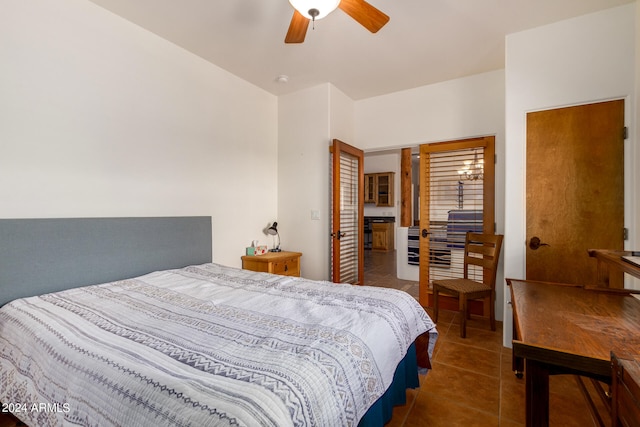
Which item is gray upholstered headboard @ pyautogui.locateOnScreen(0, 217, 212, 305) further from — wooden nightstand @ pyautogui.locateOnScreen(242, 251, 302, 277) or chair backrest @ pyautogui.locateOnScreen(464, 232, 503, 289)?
chair backrest @ pyautogui.locateOnScreen(464, 232, 503, 289)

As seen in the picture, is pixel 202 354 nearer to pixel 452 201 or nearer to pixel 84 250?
pixel 84 250

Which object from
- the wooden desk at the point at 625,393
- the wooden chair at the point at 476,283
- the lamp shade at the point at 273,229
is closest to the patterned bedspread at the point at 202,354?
the wooden desk at the point at 625,393

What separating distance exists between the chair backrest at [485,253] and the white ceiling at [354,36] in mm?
1799

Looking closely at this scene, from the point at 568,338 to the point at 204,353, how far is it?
130 cm

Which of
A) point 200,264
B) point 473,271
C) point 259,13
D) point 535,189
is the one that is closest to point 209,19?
point 259,13

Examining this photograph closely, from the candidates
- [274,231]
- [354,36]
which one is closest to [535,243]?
[354,36]

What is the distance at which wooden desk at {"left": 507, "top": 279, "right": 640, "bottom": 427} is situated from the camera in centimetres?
92

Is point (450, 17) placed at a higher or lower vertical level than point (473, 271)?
higher

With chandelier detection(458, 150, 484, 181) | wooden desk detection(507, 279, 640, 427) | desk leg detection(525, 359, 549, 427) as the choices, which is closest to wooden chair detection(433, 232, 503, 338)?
chandelier detection(458, 150, 484, 181)

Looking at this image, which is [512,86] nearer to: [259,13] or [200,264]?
[259,13]

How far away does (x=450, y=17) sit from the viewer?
2260 mm

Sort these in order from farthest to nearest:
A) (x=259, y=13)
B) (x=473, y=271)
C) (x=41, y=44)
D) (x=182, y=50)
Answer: (x=473, y=271) → (x=182, y=50) → (x=259, y=13) → (x=41, y=44)

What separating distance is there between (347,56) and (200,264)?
2497mm

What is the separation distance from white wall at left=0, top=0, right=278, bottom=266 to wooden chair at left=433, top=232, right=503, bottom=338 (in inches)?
90.5
